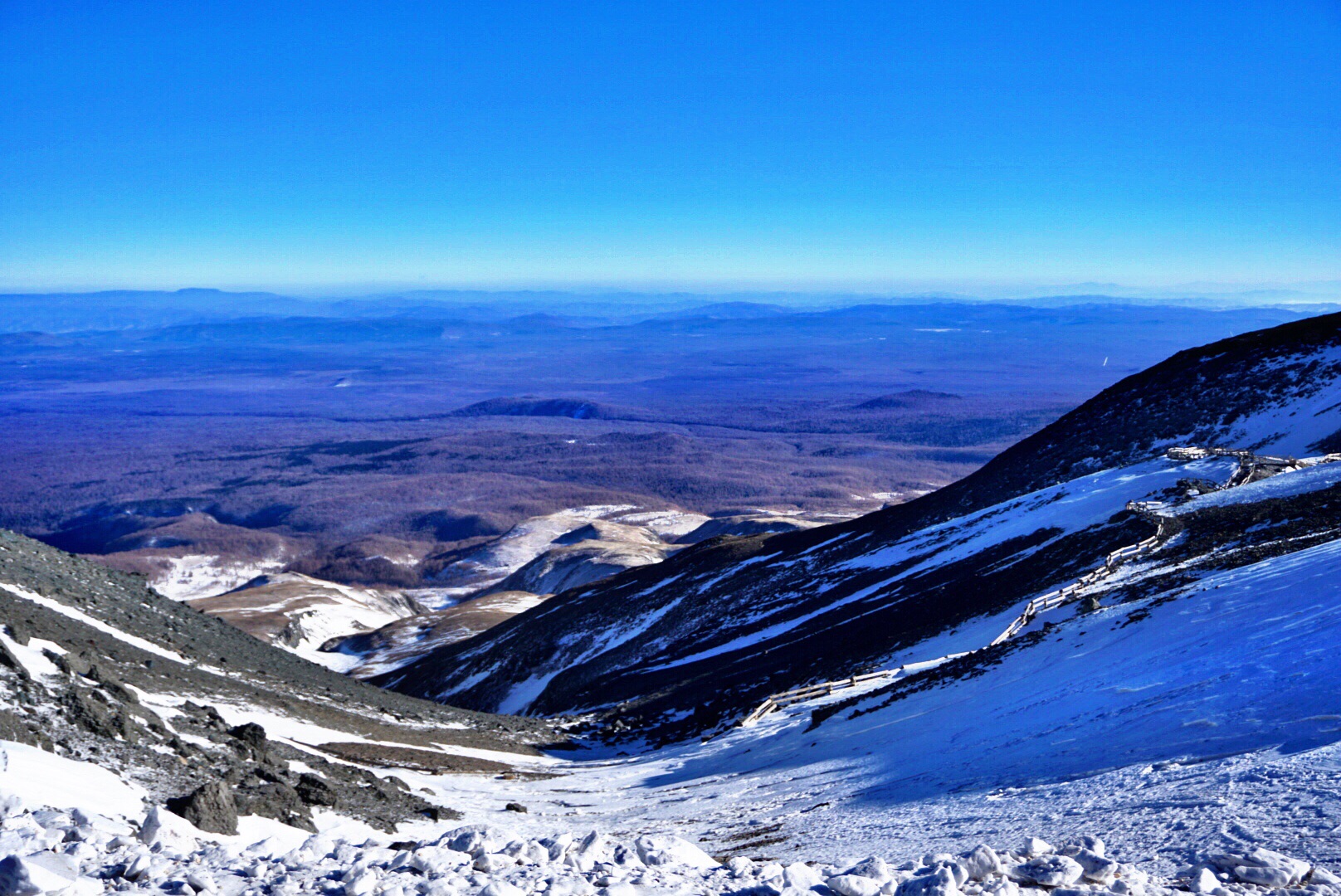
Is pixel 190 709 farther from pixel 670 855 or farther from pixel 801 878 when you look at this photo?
pixel 801 878

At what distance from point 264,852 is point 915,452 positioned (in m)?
170

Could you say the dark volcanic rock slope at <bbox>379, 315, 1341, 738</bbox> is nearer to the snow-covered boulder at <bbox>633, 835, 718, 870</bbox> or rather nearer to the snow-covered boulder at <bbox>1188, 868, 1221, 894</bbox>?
A: the snow-covered boulder at <bbox>633, 835, 718, 870</bbox>

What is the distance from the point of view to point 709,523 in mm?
93000

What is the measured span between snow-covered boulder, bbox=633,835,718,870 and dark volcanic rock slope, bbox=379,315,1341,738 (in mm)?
12520

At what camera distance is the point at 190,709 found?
527 inches

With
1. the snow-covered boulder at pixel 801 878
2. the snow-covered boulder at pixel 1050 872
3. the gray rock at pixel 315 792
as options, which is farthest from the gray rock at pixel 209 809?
the snow-covered boulder at pixel 1050 872

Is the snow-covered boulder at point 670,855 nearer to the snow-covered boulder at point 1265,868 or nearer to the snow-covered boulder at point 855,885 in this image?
the snow-covered boulder at point 855,885

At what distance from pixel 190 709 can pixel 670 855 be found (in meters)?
9.58

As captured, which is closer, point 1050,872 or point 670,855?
point 1050,872

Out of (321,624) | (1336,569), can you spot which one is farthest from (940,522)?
(321,624)

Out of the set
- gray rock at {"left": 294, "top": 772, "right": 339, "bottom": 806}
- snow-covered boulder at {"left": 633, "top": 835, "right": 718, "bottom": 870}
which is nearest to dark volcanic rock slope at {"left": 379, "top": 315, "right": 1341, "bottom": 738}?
gray rock at {"left": 294, "top": 772, "right": 339, "bottom": 806}

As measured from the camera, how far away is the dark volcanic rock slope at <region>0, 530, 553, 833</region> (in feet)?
31.6

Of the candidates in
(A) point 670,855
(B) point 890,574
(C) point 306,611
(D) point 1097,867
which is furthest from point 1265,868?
(C) point 306,611

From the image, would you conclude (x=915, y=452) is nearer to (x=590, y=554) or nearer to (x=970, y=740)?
(x=590, y=554)
